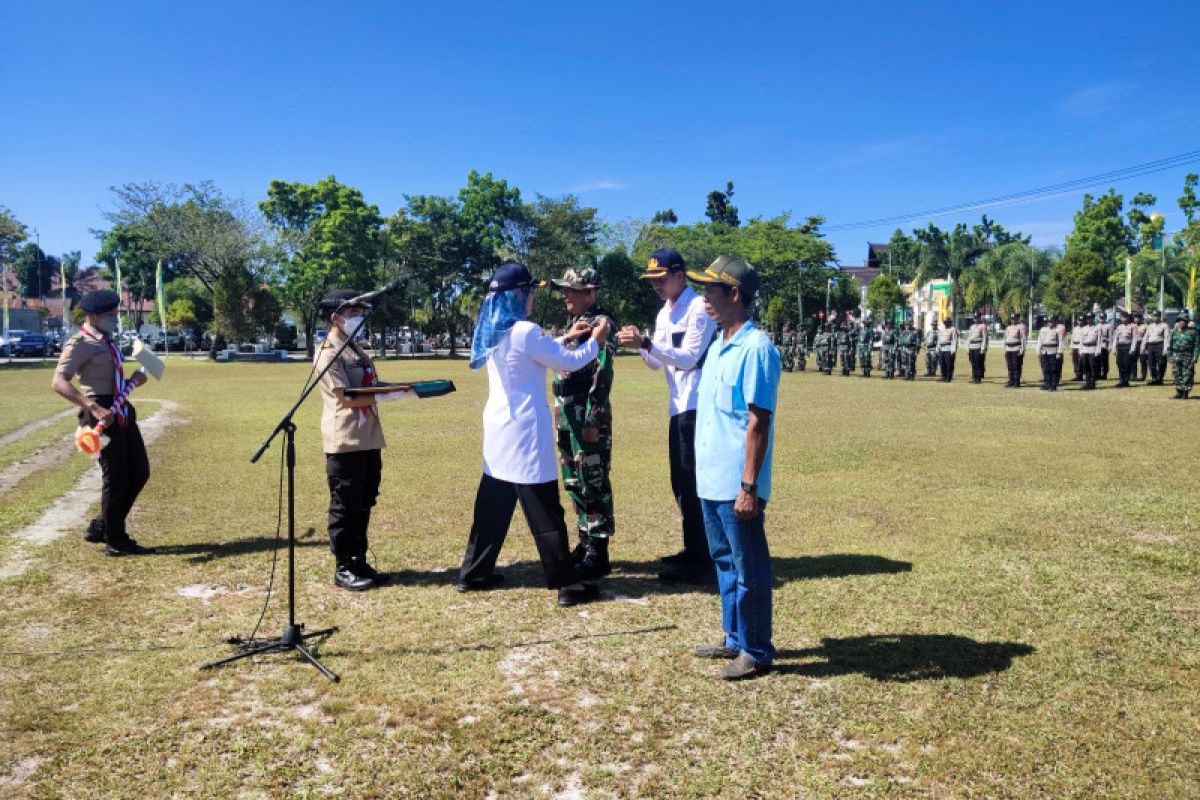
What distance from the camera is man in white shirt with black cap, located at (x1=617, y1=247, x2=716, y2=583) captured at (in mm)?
5023

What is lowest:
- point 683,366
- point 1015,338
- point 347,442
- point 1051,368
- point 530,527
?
point 530,527

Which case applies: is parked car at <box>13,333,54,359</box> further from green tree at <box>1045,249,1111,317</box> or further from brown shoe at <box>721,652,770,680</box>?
green tree at <box>1045,249,1111,317</box>

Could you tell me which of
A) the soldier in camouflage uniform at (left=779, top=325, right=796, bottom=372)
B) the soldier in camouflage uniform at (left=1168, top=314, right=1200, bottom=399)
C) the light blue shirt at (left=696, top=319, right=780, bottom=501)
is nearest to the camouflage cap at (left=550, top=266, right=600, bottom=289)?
the light blue shirt at (left=696, top=319, right=780, bottom=501)

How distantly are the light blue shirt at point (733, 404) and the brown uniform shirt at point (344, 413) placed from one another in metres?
2.23

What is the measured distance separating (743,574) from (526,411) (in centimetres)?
166

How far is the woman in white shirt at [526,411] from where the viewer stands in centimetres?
469

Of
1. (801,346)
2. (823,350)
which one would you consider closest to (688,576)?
(823,350)

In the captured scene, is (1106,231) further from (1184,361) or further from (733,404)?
(733,404)

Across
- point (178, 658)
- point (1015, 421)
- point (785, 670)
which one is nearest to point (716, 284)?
point (785, 670)

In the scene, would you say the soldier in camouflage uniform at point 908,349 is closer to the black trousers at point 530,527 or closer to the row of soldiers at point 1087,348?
the row of soldiers at point 1087,348

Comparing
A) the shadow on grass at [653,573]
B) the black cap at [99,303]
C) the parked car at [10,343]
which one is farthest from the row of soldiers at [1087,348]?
the parked car at [10,343]

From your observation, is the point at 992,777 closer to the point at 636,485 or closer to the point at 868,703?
the point at 868,703

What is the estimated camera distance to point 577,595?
4.82 metres

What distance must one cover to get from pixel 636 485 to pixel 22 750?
588 cm
